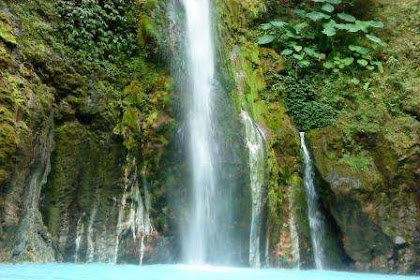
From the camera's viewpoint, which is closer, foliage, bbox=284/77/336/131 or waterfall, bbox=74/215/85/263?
waterfall, bbox=74/215/85/263

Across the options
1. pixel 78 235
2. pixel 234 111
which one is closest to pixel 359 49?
pixel 234 111

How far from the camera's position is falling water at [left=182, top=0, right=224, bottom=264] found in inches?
333

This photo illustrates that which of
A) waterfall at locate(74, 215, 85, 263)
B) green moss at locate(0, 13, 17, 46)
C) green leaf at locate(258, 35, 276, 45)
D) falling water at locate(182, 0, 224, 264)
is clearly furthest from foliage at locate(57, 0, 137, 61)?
green leaf at locate(258, 35, 276, 45)

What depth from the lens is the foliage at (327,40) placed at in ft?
39.7

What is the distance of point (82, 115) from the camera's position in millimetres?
7926

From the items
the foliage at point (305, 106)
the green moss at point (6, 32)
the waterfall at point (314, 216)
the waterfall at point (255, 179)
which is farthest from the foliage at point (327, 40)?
the green moss at point (6, 32)

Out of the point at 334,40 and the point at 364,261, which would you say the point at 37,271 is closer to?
the point at 364,261

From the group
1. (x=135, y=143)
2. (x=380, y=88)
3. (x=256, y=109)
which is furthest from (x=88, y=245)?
(x=380, y=88)

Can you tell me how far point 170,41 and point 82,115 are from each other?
7.63 ft

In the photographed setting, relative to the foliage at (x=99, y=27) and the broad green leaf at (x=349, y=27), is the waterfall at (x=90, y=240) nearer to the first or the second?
the foliage at (x=99, y=27)

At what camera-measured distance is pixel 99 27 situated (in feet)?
28.3

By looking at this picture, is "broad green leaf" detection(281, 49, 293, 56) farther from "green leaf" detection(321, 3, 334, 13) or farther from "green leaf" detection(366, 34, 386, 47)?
"green leaf" detection(366, 34, 386, 47)

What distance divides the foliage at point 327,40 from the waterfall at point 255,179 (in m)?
2.92

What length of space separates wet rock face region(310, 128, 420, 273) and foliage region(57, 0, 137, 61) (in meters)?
4.49
